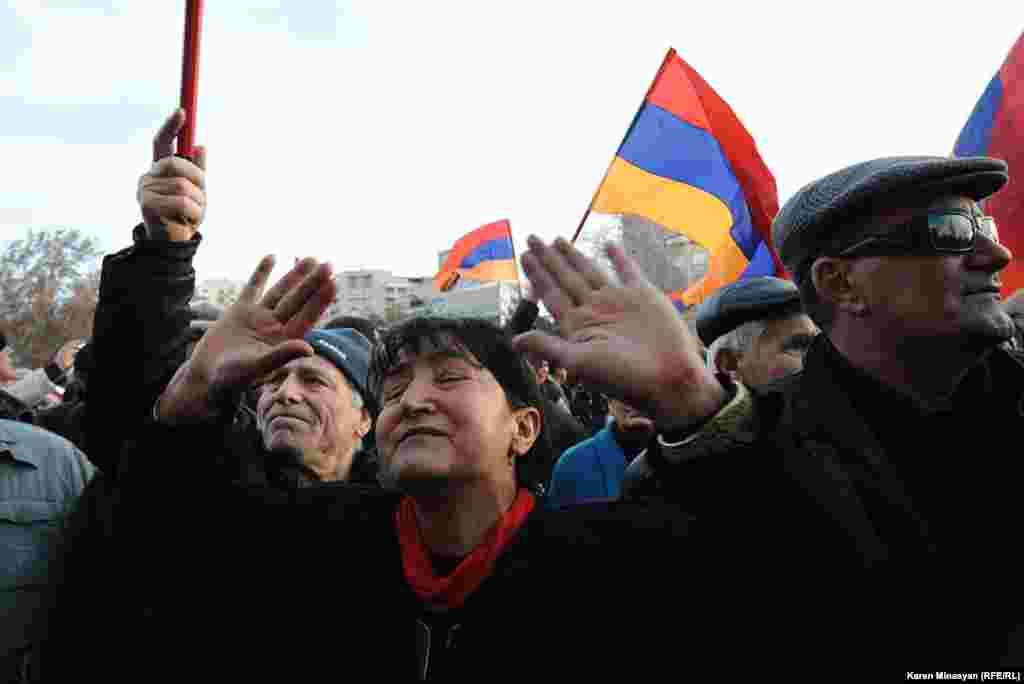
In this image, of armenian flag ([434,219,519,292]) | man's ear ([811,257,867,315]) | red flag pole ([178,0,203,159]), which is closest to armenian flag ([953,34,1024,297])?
man's ear ([811,257,867,315])

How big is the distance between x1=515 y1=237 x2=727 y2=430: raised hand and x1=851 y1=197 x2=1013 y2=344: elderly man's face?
56 cm

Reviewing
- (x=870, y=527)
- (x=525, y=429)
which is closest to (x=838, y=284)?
(x=870, y=527)

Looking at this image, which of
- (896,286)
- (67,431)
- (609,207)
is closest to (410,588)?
(896,286)

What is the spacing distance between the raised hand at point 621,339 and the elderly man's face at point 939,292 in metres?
0.56

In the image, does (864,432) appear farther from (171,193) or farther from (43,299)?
(43,299)

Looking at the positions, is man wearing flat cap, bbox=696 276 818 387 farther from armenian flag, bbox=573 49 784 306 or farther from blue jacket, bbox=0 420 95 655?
blue jacket, bbox=0 420 95 655

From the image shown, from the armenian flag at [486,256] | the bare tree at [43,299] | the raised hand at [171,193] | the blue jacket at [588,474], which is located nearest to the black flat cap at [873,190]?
the blue jacket at [588,474]

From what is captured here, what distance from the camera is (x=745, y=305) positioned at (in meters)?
3.12

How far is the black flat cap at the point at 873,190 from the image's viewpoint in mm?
1741

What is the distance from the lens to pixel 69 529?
188 centimetres

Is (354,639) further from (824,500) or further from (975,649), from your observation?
(975,649)

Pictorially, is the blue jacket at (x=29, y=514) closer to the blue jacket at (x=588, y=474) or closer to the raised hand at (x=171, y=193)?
the raised hand at (x=171, y=193)

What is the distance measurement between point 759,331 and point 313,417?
1.59 metres

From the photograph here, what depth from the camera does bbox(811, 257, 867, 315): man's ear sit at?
1.81 metres
